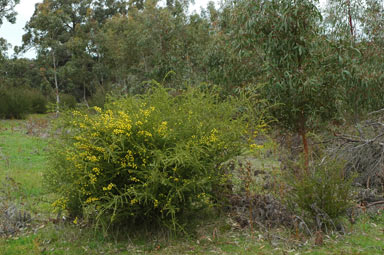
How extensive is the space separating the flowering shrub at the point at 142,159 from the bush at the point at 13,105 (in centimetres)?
1838

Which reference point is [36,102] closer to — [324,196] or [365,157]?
[365,157]

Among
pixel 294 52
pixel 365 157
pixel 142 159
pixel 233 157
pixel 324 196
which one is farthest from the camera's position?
pixel 365 157

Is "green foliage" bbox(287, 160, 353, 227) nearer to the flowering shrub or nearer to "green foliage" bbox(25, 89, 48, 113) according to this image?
the flowering shrub

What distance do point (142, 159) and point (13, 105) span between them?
19.5 meters

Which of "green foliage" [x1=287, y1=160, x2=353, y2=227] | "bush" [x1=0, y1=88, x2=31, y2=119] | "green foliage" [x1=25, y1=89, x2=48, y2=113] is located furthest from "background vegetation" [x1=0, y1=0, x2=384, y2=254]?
"green foliage" [x1=25, y1=89, x2=48, y2=113]

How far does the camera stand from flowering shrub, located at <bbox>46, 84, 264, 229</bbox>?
439cm

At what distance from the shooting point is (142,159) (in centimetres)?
459

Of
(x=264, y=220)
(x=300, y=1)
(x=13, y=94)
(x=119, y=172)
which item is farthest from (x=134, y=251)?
(x=13, y=94)

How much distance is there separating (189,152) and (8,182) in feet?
15.0

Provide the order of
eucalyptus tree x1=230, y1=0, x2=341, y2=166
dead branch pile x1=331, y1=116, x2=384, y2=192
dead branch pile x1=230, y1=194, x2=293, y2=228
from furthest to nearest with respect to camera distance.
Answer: dead branch pile x1=331, y1=116, x2=384, y2=192
eucalyptus tree x1=230, y1=0, x2=341, y2=166
dead branch pile x1=230, y1=194, x2=293, y2=228

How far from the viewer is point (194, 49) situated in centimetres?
2128

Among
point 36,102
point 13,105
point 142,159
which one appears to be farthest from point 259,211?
point 36,102

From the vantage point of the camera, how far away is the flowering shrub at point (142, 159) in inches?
173

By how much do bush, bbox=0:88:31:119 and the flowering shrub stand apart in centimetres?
1838
